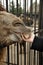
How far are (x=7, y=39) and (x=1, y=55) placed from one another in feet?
0.64

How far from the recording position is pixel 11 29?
44.1 inches

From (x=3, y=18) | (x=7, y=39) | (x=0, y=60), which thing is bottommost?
(x=0, y=60)

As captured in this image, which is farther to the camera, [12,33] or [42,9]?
[42,9]

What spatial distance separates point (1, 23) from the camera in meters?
1.16

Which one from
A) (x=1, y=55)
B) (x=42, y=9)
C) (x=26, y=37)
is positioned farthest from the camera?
(x=42, y=9)

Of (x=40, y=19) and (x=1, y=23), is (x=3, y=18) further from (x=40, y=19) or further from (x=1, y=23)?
(x=40, y=19)

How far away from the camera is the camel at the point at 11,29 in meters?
1.08

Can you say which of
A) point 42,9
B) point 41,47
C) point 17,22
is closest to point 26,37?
point 17,22

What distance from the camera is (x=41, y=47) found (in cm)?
155

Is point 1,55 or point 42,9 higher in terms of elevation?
point 42,9

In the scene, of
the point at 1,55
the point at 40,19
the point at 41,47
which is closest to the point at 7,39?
the point at 1,55

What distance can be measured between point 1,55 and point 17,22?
0.97 ft

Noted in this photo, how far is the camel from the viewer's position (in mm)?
1079

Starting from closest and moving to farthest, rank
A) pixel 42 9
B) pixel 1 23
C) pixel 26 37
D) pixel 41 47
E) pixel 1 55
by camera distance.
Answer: pixel 26 37, pixel 1 23, pixel 1 55, pixel 41 47, pixel 42 9
